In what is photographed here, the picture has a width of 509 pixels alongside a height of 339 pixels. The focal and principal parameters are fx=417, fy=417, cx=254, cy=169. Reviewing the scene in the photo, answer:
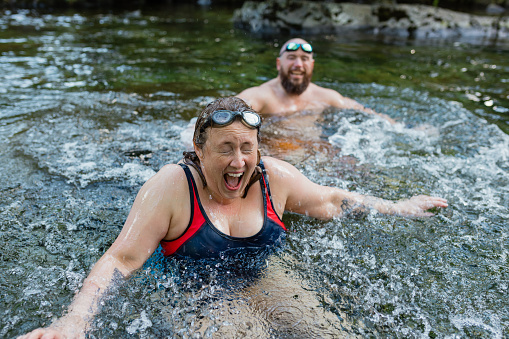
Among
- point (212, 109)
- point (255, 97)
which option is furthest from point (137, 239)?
point (255, 97)

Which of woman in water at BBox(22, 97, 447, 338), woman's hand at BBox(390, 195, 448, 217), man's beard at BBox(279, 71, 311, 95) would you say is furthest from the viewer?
man's beard at BBox(279, 71, 311, 95)

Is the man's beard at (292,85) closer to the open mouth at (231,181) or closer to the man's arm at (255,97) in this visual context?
the man's arm at (255,97)

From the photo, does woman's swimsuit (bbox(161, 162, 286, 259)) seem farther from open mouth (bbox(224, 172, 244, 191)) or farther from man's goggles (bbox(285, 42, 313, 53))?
man's goggles (bbox(285, 42, 313, 53))

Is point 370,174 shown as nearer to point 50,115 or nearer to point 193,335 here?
point 193,335

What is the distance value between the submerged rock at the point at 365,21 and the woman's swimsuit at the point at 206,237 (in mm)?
10554

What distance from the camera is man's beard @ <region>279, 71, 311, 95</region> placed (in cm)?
615

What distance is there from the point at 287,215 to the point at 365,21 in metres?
11.2

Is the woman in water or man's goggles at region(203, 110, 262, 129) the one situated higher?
man's goggles at region(203, 110, 262, 129)

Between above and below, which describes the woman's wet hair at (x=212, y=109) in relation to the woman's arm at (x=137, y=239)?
above

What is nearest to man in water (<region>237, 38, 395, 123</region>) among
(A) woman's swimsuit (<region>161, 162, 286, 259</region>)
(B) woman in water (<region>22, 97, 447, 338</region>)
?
(B) woman in water (<region>22, 97, 447, 338</region>)

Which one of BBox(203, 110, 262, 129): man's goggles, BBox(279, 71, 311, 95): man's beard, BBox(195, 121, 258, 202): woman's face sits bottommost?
BBox(279, 71, 311, 95): man's beard

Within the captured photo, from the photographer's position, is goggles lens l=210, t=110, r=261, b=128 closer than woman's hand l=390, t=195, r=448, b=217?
Yes

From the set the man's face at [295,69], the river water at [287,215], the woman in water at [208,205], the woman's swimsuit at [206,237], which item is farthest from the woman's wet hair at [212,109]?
the man's face at [295,69]

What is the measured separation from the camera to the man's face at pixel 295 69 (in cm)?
603
